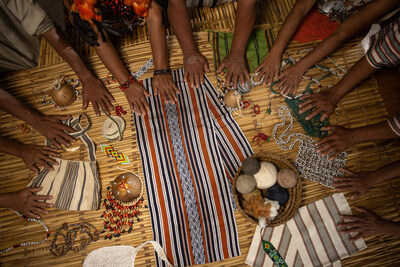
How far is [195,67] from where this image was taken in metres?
1.41

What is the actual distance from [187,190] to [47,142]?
944mm

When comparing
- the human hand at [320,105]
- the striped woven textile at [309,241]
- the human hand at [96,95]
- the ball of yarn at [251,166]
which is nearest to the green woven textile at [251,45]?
the human hand at [320,105]

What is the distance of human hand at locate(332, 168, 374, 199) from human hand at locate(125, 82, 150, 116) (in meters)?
1.22

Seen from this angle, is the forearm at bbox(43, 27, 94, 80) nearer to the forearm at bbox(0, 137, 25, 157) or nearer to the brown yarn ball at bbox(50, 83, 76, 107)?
the brown yarn ball at bbox(50, 83, 76, 107)

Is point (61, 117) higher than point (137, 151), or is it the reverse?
point (61, 117)

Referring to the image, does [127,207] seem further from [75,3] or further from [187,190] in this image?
[75,3]

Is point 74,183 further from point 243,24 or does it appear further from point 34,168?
point 243,24

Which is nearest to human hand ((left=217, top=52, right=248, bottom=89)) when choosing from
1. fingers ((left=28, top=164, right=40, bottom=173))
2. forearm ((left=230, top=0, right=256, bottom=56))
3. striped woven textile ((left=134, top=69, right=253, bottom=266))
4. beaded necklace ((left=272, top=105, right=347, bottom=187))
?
forearm ((left=230, top=0, right=256, bottom=56))

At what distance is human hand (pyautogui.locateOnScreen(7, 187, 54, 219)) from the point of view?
1232 mm

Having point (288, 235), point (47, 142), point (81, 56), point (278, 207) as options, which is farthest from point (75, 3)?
point (288, 235)

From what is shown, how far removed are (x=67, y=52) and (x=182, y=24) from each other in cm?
75

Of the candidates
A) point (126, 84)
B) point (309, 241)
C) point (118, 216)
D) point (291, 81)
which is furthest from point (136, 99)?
point (309, 241)

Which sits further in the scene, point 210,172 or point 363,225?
point 210,172

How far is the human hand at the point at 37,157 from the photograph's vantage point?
1.31 metres
